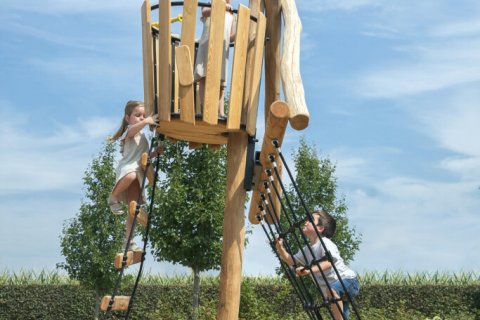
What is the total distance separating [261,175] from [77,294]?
447 inches

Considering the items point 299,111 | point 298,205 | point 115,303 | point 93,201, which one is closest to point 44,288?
point 93,201

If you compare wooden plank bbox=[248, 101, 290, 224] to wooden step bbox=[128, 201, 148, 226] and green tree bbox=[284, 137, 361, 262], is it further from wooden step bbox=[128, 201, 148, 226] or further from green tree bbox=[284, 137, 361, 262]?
green tree bbox=[284, 137, 361, 262]

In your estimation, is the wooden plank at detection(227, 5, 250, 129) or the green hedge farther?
the green hedge

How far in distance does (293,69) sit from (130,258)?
81.7 inches

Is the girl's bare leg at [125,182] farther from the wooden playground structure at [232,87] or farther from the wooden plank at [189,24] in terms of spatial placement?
the wooden plank at [189,24]

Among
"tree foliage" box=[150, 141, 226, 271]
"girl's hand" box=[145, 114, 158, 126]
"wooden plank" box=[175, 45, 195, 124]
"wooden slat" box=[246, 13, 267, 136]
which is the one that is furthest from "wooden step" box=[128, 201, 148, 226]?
"tree foliage" box=[150, 141, 226, 271]

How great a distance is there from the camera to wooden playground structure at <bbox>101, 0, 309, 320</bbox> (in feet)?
19.7

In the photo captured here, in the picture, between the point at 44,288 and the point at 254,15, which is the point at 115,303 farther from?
the point at 44,288

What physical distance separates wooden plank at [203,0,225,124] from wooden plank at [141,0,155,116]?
20.2 inches

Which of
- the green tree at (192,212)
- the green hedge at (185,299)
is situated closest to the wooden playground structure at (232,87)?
the green tree at (192,212)

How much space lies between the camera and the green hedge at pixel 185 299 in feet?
52.4

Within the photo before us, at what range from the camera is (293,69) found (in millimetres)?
6133

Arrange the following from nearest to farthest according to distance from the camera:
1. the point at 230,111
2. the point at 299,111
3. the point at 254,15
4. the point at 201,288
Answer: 1. the point at 299,111
2. the point at 230,111
3. the point at 254,15
4. the point at 201,288

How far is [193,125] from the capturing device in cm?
624
